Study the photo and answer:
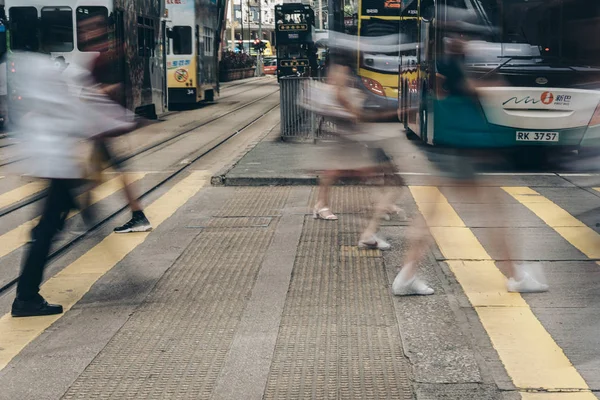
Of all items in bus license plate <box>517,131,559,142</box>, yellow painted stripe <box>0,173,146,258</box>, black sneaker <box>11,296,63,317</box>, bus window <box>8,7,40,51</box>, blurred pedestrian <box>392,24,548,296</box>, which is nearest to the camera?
black sneaker <box>11,296,63,317</box>

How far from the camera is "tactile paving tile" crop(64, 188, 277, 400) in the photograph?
15.1ft

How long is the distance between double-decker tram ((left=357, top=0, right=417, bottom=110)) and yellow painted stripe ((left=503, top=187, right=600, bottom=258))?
371 inches

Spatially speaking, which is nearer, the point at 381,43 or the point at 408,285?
the point at 408,285

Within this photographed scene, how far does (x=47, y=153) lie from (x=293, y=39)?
4692 cm

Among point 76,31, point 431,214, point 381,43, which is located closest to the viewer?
point 431,214

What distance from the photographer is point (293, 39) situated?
5216 cm

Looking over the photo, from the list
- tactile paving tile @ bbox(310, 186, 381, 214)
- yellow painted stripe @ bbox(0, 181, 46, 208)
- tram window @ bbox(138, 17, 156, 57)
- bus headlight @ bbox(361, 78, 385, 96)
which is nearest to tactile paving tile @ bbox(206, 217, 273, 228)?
tactile paving tile @ bbox(310, 186, 381, 214)

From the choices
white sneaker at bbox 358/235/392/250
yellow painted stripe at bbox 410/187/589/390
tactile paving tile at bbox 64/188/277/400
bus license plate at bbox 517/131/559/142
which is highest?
bus license plate at bbox 517/131/559/142

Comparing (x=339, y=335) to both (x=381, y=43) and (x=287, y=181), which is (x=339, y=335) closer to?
(x=287, y=181)

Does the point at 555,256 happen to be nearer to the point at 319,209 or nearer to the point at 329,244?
the point at 329,244

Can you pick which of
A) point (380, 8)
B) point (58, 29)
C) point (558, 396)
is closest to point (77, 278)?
point (558, 396)

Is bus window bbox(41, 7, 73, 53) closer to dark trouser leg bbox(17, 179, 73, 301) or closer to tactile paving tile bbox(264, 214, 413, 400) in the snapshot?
tactile paving tile bbox(264, 214, 413, 400)

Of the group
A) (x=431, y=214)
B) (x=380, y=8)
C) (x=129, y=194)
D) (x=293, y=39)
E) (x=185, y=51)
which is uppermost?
(x=380, y=8)

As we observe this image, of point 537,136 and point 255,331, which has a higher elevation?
point 537,136
